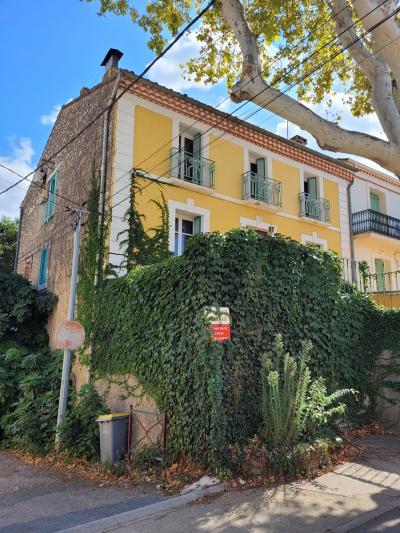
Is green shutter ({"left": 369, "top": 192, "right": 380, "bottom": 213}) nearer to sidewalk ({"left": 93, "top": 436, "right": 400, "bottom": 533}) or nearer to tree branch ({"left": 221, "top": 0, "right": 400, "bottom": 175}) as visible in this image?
tree branch ({"left": 221, "top": 0, "right": 400, "bottom": 175})

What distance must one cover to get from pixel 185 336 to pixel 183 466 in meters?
1.90

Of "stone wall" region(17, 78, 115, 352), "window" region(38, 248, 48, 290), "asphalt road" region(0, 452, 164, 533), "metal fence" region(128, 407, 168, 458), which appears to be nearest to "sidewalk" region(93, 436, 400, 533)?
"asphalt road" region(0, 452, 164, 533)

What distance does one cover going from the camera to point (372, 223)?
58.9 feet

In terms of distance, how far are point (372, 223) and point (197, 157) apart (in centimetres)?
890

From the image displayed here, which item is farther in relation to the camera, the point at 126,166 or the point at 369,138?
the point at 126,166

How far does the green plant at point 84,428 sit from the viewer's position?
8.05 meters

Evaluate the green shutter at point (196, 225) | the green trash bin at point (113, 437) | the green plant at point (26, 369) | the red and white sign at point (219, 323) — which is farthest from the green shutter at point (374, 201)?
the green trash bin at point (113, 437)

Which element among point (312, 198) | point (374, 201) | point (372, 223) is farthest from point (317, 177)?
point (374, 201)

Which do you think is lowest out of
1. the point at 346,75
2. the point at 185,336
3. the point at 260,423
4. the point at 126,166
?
the point at 260,423

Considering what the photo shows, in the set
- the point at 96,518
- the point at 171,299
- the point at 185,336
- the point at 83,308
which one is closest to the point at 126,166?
the point at 83,308

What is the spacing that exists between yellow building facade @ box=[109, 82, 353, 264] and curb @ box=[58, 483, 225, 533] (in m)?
5.84

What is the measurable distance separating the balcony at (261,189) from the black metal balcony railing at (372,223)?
5.26m

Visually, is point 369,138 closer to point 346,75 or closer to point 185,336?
point 346,75

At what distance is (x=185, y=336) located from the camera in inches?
275
